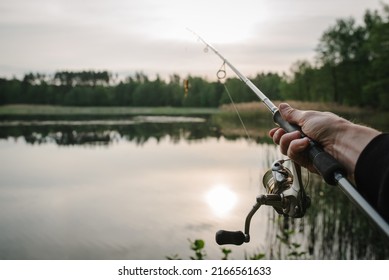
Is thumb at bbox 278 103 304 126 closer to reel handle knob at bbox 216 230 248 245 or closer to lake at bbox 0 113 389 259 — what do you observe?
reel handle knob at bbox 216 230 248 245

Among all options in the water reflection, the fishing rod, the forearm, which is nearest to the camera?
the fishing rod

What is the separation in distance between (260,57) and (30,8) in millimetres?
1765

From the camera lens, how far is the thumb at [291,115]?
0.98 m

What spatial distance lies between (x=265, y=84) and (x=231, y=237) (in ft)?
9.52

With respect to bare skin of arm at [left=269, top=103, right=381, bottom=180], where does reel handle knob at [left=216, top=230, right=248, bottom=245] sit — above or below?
below

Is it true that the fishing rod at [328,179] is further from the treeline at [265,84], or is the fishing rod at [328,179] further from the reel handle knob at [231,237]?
the treeline at [265,84]

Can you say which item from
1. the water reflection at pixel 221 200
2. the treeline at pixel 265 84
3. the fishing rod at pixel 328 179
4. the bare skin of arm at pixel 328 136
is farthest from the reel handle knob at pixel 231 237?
the water reflection at pixel 221 200

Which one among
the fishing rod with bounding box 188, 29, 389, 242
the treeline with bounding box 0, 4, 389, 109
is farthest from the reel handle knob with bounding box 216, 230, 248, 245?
the treeline with bounding box 0, 4, 389, 109

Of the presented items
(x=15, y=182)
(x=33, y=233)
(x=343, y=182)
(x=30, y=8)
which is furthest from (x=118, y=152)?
(x=343, y=182)

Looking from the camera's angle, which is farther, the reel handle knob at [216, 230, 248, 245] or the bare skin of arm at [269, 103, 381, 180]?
the reel handle knob at [216, 230, 248, 245]

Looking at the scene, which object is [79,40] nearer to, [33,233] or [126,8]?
[126,8]

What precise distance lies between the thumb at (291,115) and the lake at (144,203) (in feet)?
4.48

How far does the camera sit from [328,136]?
36.0 inches

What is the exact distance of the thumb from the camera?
0.98m
